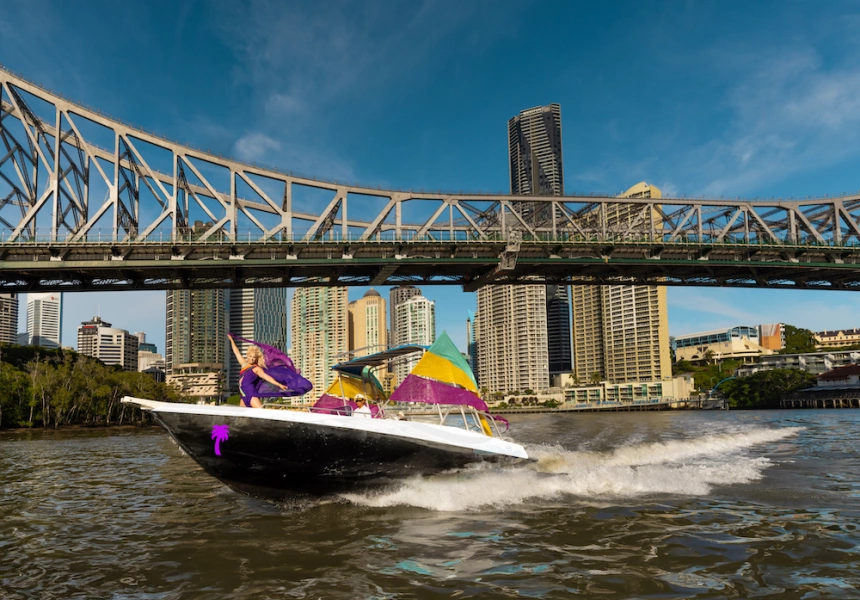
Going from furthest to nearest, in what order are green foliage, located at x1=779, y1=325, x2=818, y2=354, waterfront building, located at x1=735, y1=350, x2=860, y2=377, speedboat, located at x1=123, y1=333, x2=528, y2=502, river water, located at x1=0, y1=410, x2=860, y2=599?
green foliage, located at x1=779, y1=325, x2=818, y2=354 → waterfront building, located at x1=735, y1=350, x2=860, y2=377 → speedboat, located at x1=123, y1=333, x2=528, y2=502 → river water, located at x1=0, y1=410, x2=860, y2=599

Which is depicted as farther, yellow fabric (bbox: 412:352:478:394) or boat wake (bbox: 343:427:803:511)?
yellow fabric (bbox: 412:352:478:394)

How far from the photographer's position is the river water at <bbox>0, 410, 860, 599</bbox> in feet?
19.6

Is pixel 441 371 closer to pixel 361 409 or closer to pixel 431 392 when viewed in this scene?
pixel 431 392

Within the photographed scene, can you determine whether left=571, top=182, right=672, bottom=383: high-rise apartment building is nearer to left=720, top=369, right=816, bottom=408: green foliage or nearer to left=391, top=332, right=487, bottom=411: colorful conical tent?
left=720, top=369, right=816, bottom=408: green foliage

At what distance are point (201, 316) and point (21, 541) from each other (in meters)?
203

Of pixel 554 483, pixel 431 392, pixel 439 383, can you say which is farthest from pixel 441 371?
pixel 554 483

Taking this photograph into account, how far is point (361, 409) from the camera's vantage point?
35.6 ft

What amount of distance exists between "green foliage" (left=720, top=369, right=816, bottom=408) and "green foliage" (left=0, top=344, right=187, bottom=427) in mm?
94442

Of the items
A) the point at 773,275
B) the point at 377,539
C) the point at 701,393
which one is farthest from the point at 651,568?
the point at 701,393

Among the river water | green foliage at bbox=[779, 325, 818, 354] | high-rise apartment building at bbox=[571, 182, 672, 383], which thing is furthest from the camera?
green foliage at bbox=[779, 325, 818, 354]

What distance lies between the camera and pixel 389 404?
12.4 metres

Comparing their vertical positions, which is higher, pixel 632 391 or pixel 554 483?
pixel 554 483

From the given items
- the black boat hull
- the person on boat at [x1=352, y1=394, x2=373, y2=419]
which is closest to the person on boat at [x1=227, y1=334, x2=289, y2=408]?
the black boat hull

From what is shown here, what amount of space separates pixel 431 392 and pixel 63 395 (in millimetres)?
49346
